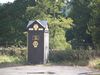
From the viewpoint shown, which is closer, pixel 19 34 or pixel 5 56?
pixel 5 56

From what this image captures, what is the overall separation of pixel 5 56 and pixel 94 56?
7.31m

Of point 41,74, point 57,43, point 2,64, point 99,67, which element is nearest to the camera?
point 41,74

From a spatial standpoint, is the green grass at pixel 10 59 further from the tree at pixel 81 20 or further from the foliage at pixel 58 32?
the tree at pixel 81 20

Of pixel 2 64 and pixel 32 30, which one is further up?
pixel 32 30

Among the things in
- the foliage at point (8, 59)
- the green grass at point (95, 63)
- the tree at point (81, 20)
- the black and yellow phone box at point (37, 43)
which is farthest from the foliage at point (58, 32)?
the tree at point (81, 20)

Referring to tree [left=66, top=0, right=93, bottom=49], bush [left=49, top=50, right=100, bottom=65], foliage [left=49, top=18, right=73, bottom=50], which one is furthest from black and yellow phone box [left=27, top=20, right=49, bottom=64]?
tree [left=66, top=0, right=93, bottom=49]

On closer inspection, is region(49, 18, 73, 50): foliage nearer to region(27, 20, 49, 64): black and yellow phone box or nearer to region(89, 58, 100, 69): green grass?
region(27, 20, 49, 64): black and yellow phone box

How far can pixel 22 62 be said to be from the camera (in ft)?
107

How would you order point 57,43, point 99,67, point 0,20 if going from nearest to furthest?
1. point 99,67
2. point 57,43
3. point 0,20

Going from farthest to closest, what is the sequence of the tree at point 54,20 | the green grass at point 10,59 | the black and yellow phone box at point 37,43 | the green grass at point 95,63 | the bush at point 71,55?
the tree at point 54,20
the bush at point 71,55
the green grass at point 10,59
the black and yellow phone box at point 37,43
the green grass at point 95,63

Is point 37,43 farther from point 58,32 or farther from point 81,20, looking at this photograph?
point 81,20

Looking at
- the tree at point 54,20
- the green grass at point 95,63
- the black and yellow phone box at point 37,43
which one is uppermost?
the tree at point 54,20

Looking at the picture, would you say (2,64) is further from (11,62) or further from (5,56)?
(5,56)

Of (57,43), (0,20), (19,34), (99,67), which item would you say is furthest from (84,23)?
(99,67)
